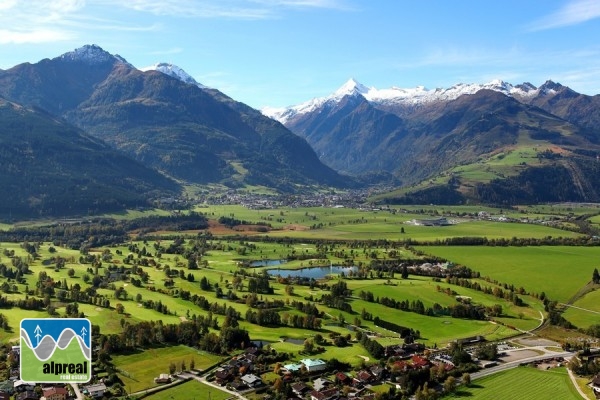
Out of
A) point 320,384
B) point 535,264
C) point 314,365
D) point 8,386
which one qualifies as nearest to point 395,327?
point 314,365

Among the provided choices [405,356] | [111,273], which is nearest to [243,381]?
[405,356]

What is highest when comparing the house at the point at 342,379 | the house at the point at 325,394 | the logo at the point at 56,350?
the logo at the point at 56,350

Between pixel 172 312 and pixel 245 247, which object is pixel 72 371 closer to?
pixel 172 312

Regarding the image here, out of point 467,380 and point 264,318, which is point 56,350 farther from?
point 264,318

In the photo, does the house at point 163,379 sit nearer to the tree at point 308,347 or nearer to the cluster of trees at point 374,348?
the tree at point 308,347

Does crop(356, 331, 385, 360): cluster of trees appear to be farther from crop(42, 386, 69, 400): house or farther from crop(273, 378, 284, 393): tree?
crop(42, 386, 69, 400): house

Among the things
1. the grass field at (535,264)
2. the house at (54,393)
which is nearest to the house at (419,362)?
the house at (54,393)

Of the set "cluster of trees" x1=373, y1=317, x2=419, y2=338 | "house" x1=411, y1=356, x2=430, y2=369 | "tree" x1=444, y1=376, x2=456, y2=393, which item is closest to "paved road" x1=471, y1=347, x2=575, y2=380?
"tree" x1=444, y1=376, x2=456, y2=393
